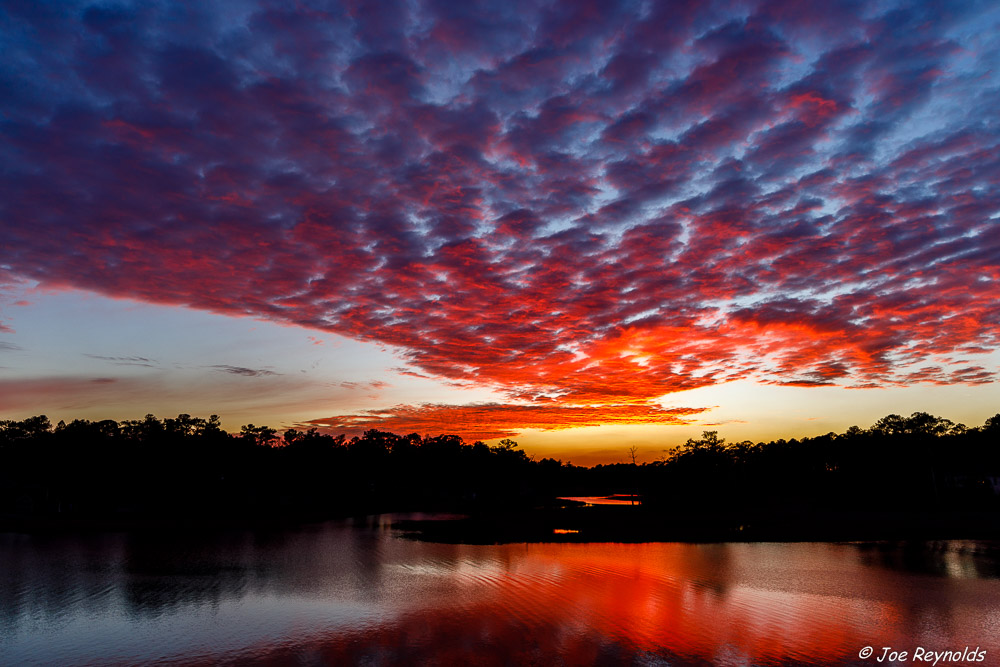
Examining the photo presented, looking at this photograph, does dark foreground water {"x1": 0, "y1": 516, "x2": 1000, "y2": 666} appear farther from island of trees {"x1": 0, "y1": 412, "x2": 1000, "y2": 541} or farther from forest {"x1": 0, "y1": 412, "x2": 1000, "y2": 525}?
forest {"x1": 0, "y1": 412, "x2": 1000, "y2": 525}

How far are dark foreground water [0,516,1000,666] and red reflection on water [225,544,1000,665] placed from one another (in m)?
0.08

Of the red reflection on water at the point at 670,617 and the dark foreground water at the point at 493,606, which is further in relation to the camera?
the dark foreground water at the point at 493,606

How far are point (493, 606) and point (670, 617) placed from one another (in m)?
6.23

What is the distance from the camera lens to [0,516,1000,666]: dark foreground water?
16.1m

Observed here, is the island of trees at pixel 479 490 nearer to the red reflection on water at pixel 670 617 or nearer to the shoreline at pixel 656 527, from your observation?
the shoreline at pixel 656 527

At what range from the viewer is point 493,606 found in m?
21.7

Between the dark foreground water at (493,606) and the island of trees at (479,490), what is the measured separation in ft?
57.0

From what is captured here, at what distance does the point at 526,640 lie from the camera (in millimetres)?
17156

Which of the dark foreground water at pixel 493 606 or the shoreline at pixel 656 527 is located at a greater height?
the dark foreground water at pixel 493 606

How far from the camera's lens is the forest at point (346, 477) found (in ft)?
252

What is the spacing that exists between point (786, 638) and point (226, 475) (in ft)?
301

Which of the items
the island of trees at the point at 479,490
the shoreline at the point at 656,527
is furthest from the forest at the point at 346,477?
the shoreline at the point at 656,527

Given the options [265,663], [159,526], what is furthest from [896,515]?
[159,526]

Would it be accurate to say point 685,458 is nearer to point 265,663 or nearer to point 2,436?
point 265,663
